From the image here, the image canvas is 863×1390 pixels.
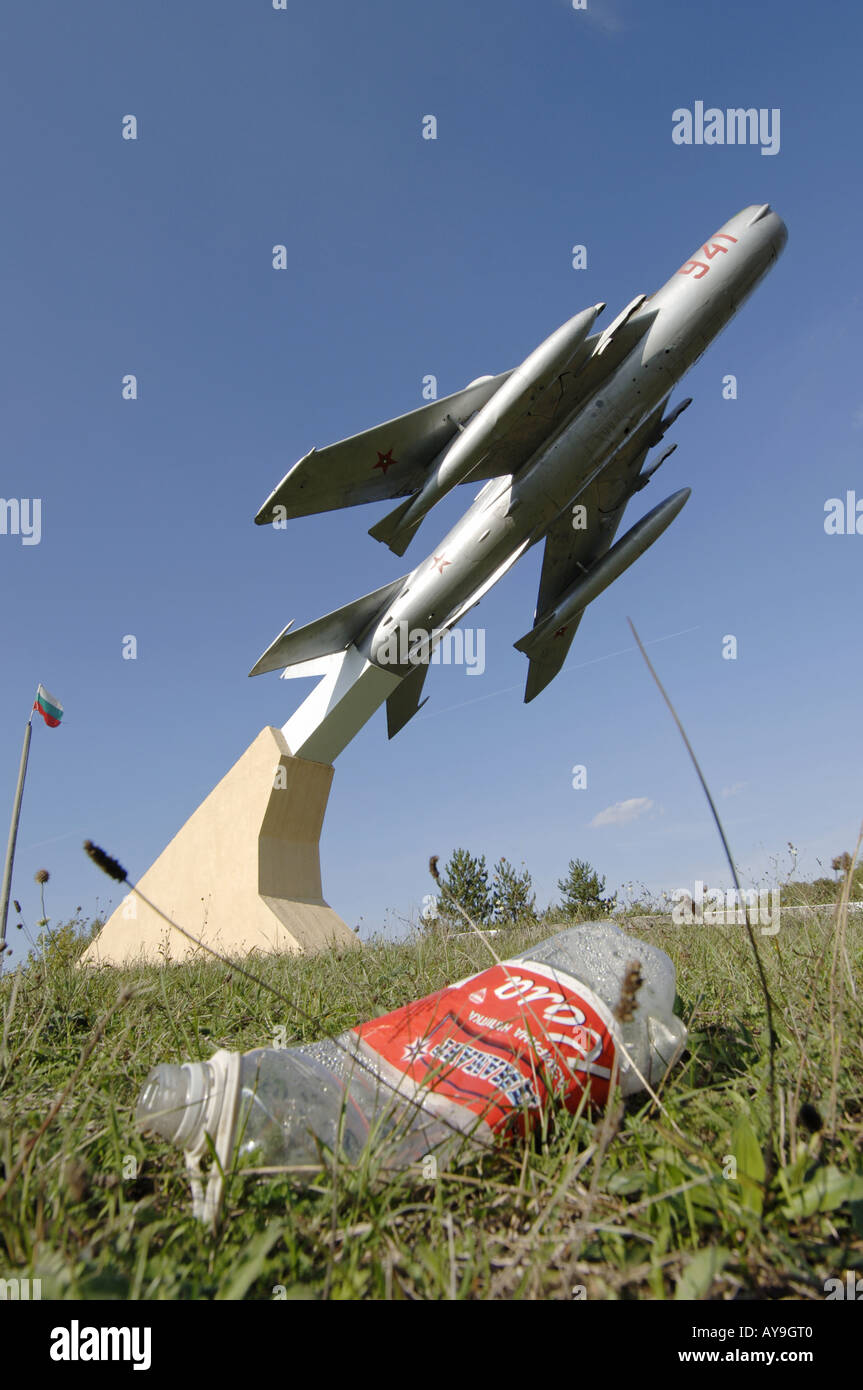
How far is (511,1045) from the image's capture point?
160 centimetres

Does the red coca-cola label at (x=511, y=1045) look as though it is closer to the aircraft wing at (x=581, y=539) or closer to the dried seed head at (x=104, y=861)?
the dried seed head at (x=104, y=861)

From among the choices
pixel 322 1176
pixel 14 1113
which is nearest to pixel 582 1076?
pixel 322 1176

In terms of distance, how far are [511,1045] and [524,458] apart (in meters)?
8.86

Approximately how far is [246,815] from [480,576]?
5.48 m

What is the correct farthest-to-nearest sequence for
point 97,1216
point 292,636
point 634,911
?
point 292,636 → point 634,911 → point 97,1216

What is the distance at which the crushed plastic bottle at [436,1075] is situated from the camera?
1306 millimetres

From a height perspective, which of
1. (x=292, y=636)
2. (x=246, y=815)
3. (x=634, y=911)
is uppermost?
(x=292, y=636)

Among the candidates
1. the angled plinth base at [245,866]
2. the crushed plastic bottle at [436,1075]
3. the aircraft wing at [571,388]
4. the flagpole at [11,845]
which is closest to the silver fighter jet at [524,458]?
the aircraft wing at [571,388]

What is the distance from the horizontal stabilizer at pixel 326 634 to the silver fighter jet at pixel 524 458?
2cm

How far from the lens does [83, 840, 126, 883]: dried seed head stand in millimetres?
1152

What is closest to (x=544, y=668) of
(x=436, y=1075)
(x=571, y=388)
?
(x=571, y=388)

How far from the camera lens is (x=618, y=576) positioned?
31.4 ft

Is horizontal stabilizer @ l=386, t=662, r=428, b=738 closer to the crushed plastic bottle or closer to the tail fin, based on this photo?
the tail fin
